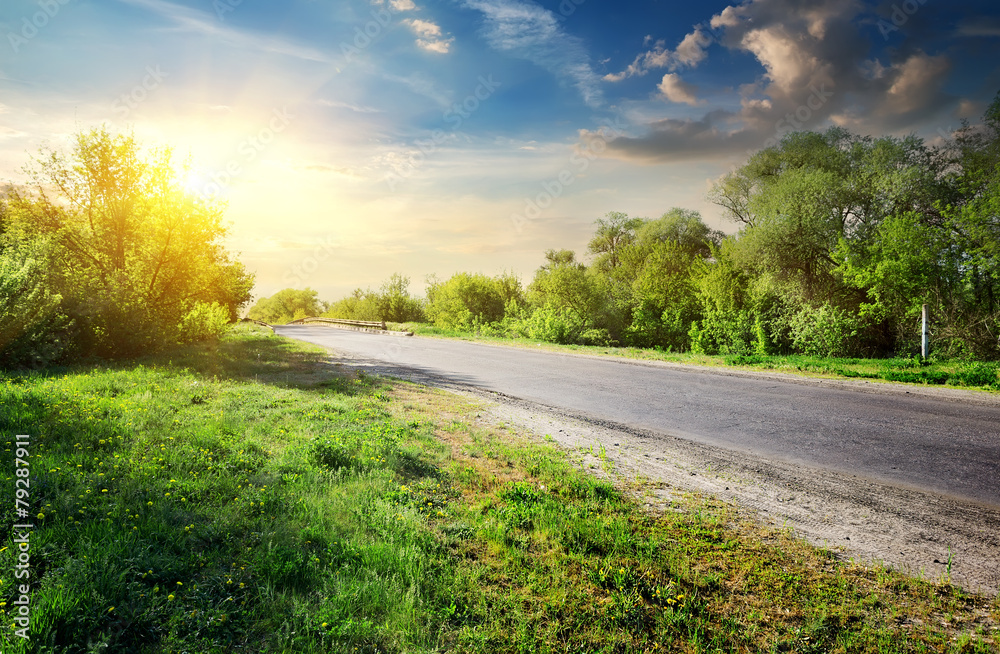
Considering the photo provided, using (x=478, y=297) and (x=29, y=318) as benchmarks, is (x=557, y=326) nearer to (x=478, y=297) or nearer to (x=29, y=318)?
(x=478, y=297)

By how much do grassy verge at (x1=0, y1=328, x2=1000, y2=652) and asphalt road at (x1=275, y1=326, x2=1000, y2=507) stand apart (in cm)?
278

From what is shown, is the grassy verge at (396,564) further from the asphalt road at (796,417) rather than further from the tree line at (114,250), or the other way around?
the tree line at (114,250)

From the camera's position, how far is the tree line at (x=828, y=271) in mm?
16750

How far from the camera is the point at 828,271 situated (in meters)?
21.5

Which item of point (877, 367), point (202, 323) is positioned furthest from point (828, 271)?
point (202, 323)

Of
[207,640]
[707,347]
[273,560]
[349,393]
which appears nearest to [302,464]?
[273,560]

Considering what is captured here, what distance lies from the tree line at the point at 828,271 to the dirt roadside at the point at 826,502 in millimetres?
15522

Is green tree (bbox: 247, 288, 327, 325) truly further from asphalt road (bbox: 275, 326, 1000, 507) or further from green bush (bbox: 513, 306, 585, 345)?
asphalt road (bbox: 275, 326, 1000, 507)

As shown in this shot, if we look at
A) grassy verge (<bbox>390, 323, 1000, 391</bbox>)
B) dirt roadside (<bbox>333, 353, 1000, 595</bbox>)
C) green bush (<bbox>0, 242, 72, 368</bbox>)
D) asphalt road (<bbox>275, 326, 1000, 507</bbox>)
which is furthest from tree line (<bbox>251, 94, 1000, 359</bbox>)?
green bush (<bbox>0, 242, 72, 368</bbox>)

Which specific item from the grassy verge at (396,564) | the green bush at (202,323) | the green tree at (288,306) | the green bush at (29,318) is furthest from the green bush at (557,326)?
the green tree at (288,306)

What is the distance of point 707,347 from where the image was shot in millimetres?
23875

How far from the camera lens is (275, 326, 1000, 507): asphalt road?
20.1ft

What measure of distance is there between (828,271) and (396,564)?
24279 millimetres

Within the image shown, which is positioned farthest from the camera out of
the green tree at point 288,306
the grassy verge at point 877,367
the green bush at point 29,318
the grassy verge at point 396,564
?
the green tree at point 288,306
